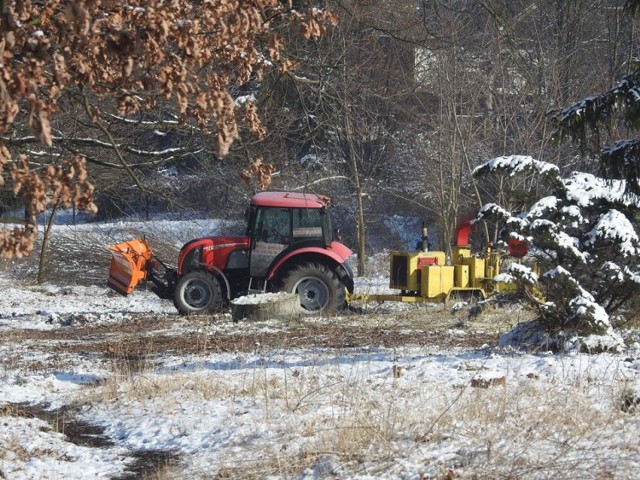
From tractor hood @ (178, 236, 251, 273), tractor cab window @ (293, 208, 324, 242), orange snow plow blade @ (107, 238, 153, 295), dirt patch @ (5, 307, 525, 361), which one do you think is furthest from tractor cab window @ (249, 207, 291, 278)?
orange snow plow blade @ (107, 238, 153, 295)

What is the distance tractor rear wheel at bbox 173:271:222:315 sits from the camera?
57.7 feet

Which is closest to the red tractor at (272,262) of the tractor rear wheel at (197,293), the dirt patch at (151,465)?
the tractor rear wheel at (197,293)

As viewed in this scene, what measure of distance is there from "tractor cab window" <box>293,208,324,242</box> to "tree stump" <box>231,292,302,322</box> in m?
1.44

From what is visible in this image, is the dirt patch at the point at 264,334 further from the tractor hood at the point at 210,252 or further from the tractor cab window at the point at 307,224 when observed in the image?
the tractor cab window at the point at 307,224

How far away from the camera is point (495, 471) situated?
5270 mm

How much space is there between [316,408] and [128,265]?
36.3ft

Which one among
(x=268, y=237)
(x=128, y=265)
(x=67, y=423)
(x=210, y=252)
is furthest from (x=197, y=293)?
(x=67, y=423)

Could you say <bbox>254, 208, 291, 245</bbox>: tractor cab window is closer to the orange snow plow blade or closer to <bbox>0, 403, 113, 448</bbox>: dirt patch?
the orange snow plow blade

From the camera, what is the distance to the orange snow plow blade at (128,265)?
18.0m

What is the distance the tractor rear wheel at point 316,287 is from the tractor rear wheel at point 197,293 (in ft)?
4.23

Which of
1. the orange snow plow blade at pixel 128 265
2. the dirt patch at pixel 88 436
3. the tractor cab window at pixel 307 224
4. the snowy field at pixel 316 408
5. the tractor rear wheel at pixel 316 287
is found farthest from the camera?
the orange snow plow blade at pixel 128 265

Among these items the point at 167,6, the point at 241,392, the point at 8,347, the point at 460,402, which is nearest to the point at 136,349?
the point at 8,347

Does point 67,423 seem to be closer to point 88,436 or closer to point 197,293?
point 88,436

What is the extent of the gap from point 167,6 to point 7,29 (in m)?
1.08
